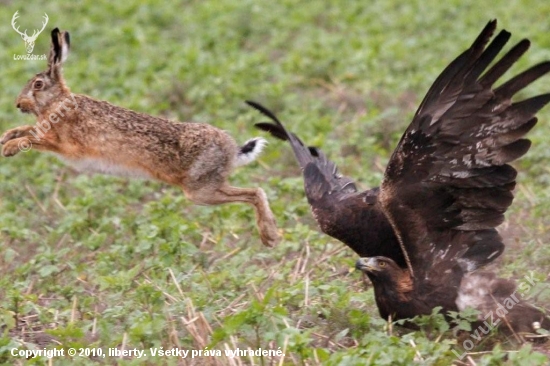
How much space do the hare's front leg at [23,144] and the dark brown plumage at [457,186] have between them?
2727 millimetres

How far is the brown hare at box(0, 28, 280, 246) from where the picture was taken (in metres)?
8.47

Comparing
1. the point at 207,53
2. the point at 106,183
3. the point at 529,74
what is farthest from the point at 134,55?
the point at 529,74

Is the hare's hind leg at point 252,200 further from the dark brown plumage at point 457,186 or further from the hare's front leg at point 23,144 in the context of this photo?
the dark brown plumage at point 457,186

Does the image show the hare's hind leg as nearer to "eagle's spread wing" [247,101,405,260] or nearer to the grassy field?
the grassy field

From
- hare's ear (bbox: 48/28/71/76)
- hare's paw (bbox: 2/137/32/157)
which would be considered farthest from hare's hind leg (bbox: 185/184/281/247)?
hare's ear (bbox: 48/28/71/76)

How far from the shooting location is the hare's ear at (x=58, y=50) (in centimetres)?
848

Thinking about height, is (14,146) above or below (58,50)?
below

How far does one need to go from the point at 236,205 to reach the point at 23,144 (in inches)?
78.3

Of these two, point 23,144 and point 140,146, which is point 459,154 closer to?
point 140,146

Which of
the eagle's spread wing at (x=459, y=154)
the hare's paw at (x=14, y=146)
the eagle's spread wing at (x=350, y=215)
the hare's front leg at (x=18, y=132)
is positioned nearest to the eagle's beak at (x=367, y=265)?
the eagle's spread wing at (x=459, y=154)

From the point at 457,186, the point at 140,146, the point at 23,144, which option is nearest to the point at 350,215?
the point at 457,186

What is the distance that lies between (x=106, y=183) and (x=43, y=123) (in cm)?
156

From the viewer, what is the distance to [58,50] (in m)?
8.64

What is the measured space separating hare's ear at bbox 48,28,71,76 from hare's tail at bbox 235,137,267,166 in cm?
159
